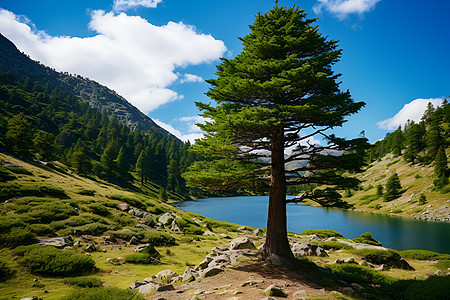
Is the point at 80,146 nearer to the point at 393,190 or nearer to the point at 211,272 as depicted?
the point at 211,272

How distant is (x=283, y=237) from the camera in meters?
Answer: 10.3

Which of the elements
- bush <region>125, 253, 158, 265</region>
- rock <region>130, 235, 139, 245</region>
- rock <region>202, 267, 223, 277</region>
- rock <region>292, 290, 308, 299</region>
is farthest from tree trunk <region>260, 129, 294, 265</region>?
rock <region>130, 235, 139, 245</region>

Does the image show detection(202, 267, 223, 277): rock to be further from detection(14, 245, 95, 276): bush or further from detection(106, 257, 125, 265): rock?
detection(106, 257, 125, 265): rock

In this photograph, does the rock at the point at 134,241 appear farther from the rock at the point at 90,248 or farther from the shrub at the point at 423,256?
the shrub at the point at 423,256

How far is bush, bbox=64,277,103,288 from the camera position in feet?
29.9

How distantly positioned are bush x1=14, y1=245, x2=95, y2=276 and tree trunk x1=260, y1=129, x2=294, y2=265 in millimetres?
9047

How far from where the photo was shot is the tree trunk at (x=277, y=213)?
10.2 metres

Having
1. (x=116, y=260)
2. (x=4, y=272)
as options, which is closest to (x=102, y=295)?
(x=4, y=272)

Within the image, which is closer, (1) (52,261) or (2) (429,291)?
(2) (429,291)

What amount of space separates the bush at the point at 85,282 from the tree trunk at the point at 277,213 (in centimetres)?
757

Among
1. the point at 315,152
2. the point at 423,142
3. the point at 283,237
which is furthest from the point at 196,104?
the point at 423,142

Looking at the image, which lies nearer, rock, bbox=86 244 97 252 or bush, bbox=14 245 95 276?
bush, bbox=14 245 95 276

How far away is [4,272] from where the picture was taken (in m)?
8.79

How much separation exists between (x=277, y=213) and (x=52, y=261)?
11.0 meters
